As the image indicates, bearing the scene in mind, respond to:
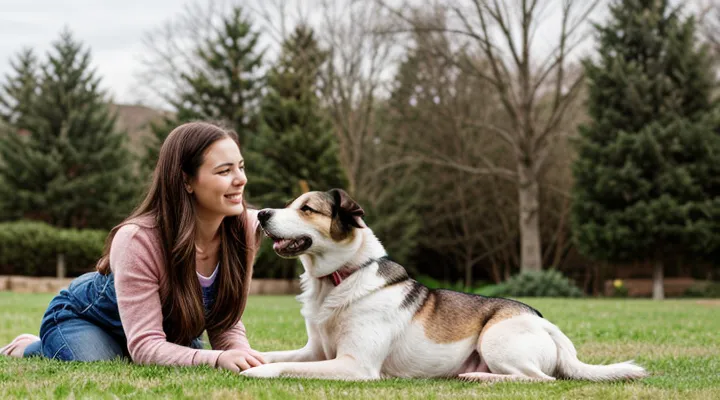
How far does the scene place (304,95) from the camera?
1208 inches

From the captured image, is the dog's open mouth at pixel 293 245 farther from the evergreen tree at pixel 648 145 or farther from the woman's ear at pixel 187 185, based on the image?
the evergreen tree at pixel 648 145

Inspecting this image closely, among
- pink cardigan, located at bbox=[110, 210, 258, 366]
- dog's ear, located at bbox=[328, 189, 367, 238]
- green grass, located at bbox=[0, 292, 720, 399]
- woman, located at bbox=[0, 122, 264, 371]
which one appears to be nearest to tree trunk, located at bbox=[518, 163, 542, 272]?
green grass, located at bbox=[0, 292, 720, 399]

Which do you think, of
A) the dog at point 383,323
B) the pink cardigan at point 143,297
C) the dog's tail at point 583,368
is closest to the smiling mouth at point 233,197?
the dog at point 383,323

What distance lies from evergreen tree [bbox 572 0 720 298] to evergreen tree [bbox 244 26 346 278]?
9602mm

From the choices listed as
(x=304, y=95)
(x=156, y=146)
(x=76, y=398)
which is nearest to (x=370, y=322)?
(x=76, y=398)

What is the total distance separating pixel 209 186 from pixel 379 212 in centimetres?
2861

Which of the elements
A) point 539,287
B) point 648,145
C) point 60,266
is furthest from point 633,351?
point 60,266

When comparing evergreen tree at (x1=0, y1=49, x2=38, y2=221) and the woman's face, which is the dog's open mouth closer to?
the woman's face

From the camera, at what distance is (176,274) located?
5117mm

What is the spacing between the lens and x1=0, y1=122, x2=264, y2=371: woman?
4965 mm

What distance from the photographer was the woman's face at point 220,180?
5086mm

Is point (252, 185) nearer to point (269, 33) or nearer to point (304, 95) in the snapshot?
point (304, 95)

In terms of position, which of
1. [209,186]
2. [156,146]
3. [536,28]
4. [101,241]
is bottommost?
[101,241]

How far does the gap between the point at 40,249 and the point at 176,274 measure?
80.4ft
